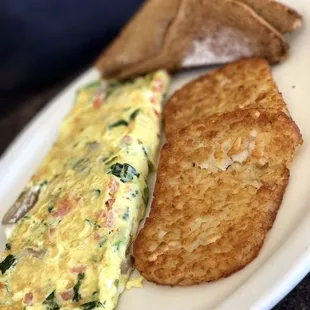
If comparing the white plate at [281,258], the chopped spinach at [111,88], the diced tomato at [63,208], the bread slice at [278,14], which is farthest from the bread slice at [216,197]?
→ the chopped spinach at [111,88]

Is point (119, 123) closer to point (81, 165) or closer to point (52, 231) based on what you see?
point (81, 165)

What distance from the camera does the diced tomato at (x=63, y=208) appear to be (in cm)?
173

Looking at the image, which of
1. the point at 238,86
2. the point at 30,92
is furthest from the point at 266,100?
the point at 30,92

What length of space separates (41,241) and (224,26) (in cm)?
110

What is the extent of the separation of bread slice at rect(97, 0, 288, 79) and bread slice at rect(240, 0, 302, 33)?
0.03 metres

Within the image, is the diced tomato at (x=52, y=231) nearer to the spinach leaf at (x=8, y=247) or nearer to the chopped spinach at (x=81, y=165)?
the spinach leaf at (x=8, y=247)

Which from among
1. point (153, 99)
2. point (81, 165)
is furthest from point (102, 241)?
point (153, 99)

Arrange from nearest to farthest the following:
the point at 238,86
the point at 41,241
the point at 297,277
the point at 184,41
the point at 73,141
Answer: the point at 297,277, the point at 41,241, the point at 238,86, the point at 73,141, the point at 184,41

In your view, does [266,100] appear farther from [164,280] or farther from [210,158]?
[164,280]

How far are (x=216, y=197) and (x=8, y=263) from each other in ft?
2.12

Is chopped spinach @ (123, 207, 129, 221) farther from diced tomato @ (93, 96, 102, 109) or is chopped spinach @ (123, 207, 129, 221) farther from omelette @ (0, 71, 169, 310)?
diced tomato @ (93, 96, 102, 109)

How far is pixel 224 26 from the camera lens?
7.22 ft

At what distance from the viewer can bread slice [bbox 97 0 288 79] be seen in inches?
83.3

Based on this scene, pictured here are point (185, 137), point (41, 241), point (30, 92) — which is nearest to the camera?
point (41, 241)
